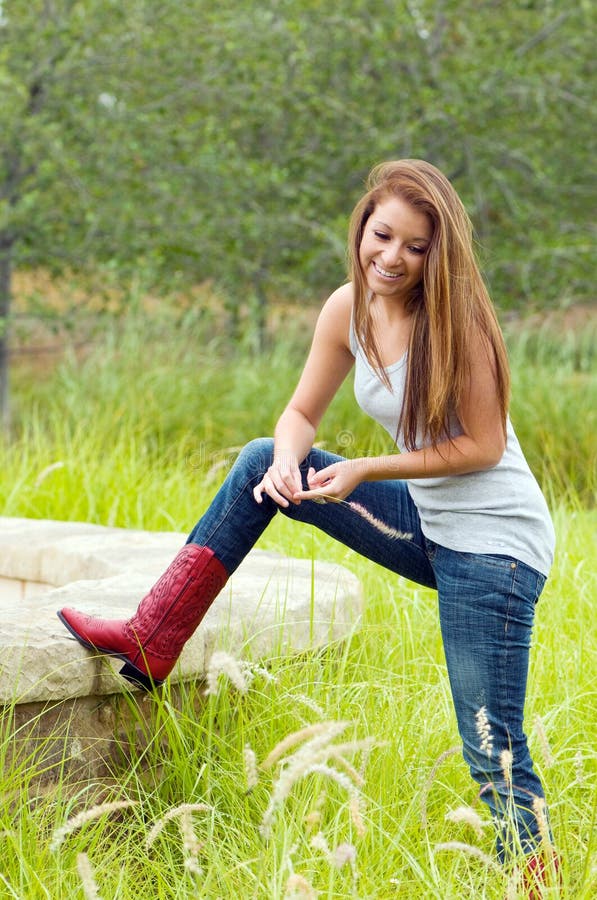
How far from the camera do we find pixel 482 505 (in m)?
2.04

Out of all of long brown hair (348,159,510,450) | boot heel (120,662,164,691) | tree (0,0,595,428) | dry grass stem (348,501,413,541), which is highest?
tree (0,0,595,428)

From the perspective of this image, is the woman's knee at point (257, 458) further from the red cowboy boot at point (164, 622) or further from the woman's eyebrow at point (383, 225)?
the woman's eyebrow at point (383, 225)

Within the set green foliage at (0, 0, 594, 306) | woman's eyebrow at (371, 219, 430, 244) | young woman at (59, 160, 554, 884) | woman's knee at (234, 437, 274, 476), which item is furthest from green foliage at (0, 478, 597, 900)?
green foliage at (0, 0, 594, 306)

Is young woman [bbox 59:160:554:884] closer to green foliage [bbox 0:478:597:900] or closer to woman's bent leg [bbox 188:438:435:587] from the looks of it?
woman's bent leg [bbox 188:438:435:587]

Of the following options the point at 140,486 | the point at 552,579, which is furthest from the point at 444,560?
the point at 140,486

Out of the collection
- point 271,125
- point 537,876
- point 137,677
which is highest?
point 271,125

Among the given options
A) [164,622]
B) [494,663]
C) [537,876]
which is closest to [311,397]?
[164,622]

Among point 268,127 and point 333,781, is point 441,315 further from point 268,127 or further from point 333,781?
point 268,127

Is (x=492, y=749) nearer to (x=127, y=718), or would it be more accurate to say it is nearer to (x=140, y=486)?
(x=127, y=718)

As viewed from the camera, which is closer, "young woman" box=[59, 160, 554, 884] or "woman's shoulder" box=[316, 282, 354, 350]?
"young woman" box=[59, 160, 554, 884]

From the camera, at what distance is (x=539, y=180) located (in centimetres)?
887

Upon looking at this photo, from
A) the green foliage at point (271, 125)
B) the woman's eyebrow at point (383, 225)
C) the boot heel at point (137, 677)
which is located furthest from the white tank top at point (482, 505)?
the green foliage at point (271, 125)

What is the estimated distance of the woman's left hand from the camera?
2.08 m

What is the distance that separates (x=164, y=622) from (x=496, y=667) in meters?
0.71
